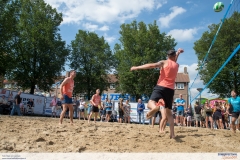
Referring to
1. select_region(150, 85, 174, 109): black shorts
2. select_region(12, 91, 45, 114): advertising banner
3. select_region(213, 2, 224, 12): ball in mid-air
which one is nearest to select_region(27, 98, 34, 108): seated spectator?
select_region(12, 91, 45, 114): advertising banner

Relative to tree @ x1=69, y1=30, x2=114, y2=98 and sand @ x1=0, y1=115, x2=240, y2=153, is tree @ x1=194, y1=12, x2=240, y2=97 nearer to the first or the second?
tree @ x1=69, y1=30, x2=114, y2=98

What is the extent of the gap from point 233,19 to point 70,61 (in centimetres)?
2868

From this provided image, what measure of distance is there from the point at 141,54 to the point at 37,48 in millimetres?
16485

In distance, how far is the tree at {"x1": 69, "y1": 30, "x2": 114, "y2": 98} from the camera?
1601 inches

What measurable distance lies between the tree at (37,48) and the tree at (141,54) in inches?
413

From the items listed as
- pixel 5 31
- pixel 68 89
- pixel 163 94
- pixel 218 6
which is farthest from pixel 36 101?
pixel 163 94

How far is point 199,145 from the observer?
450 centimetres

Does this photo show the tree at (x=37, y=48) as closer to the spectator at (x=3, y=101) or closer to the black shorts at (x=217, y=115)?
the spectator at (x=3, y=101)

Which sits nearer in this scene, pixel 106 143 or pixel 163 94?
pixel 106 143

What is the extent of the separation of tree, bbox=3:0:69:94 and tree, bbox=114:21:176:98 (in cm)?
1049

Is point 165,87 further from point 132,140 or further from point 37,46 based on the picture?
point 37,46

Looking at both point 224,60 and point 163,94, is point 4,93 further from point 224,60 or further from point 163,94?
point 224,60

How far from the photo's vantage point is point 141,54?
36.1 m

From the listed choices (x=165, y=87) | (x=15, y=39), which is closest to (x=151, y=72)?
(x=15, y=39)
